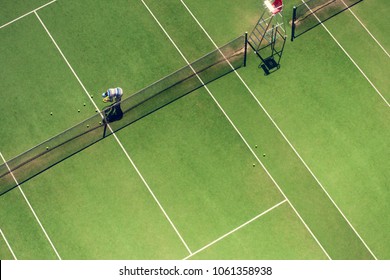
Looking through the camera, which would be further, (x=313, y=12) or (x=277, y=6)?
(x=313, y=12)

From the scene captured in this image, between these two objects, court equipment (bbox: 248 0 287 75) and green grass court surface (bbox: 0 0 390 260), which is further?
court equipment (bbox: 248 0 287 75)

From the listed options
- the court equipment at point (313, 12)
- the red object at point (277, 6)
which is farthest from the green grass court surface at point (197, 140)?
the red object at point (277, 6)

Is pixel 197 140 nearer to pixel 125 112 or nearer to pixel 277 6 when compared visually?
pixel 125 112

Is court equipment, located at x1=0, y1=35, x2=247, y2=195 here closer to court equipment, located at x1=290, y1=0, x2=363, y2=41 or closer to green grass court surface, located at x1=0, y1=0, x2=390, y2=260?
green grass court surface, located at x1=0, y1=0, x2=390, y2=260

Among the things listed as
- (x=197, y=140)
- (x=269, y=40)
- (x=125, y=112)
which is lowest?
(x=197, y=140)

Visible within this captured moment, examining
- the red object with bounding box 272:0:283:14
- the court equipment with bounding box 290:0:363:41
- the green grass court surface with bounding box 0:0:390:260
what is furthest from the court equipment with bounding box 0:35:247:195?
the court equipment with bounding box 290:0:363:41

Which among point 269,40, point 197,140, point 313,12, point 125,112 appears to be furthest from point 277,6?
point 125,112

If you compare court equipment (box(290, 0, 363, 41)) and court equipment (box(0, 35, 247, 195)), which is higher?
court equipment (box(0, 35, 247, 195))

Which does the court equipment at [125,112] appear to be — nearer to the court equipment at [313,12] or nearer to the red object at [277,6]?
the red object at [277,6]
